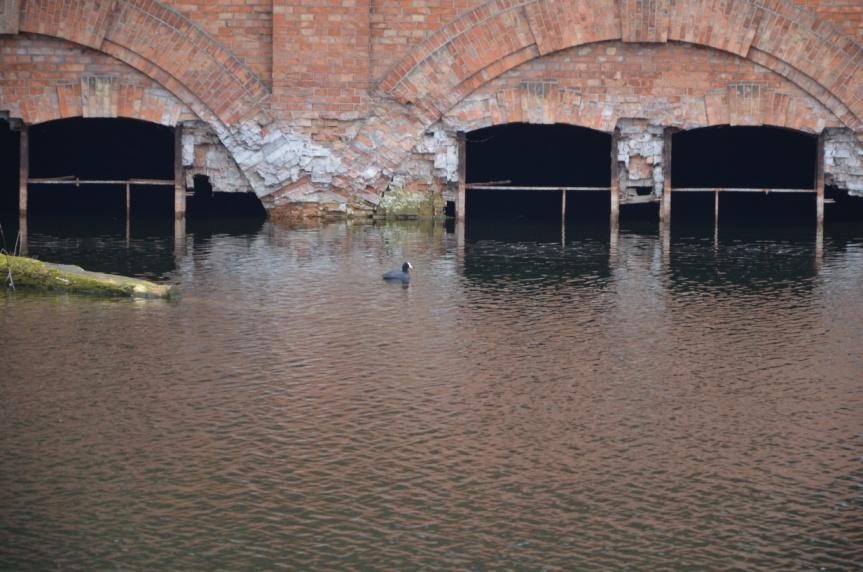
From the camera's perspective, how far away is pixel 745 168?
2734cm

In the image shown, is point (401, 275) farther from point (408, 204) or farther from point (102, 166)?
point (102, 166)

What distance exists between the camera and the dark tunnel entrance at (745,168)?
2583 cm

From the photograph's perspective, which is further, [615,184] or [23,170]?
[615,184]

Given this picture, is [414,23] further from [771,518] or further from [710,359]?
[771,518]

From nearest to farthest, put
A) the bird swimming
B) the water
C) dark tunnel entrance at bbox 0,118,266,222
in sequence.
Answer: the water → the bird swimming → dark tunnel entrance at bbox 0,118,266,222

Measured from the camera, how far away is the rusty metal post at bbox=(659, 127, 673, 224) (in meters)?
20.8

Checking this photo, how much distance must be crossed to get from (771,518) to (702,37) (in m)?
13.6

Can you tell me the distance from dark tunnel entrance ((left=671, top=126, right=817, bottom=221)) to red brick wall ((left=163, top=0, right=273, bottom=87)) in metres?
8.29

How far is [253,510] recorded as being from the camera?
24.8 ft

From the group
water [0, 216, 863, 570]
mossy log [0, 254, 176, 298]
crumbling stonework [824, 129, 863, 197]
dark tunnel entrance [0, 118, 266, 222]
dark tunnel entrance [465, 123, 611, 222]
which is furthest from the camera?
dark tunnel entrance [465, 123, 611, 222]

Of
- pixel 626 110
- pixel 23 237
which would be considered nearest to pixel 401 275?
pixel 23 237

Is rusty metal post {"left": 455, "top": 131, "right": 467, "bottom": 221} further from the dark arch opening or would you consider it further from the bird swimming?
the dark arch opening

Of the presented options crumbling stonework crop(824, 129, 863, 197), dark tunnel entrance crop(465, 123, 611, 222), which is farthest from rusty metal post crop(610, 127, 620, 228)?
dark tunnel entrance crop(465, 123, 611, 222)

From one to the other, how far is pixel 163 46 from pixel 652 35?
6.84 m
